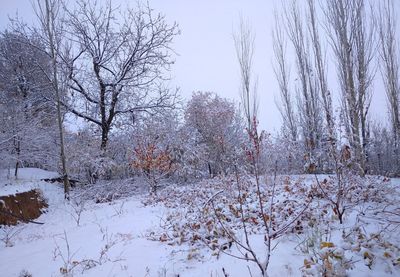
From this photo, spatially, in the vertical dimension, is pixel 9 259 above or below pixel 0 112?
below

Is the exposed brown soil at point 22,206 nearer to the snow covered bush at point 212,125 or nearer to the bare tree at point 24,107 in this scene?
the bare tree at point 24,107

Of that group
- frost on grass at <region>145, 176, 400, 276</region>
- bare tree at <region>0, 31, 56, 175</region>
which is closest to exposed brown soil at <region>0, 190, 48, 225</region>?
bare tree at <region>0, 31, 56, 175</region>

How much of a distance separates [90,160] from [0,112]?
155 inches

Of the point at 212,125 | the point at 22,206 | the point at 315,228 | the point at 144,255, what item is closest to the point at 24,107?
the point at 22,206

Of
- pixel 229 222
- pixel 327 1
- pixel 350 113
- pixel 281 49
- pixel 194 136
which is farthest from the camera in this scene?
pixel 194 136

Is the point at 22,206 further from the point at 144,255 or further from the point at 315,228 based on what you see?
the point at 315,228

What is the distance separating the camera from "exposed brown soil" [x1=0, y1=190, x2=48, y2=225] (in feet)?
22.7

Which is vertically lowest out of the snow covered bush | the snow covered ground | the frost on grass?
the snow covered ground

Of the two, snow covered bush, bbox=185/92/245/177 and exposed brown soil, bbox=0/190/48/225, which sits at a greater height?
snow covered bush, bbox=185/92/245/177

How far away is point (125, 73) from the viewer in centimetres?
1258

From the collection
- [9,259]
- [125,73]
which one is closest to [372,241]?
[9,259]

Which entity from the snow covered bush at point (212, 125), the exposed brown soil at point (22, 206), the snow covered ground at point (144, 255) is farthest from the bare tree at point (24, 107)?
the snow covered bush at point (212, 125)

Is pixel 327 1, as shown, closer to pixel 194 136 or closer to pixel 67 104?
pixel 194 136

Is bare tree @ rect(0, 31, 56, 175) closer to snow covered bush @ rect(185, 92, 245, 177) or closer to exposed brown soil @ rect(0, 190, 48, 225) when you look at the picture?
exposed brown soil @ rect(0, 190, 48, 225)
